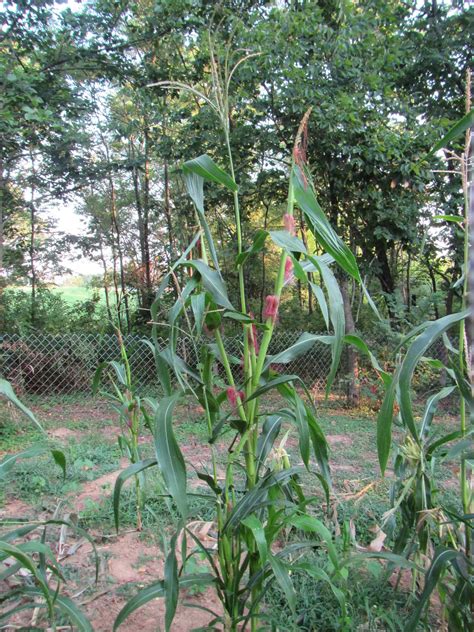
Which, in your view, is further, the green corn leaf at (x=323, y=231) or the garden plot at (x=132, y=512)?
the garden plot at (x=132, y=512)

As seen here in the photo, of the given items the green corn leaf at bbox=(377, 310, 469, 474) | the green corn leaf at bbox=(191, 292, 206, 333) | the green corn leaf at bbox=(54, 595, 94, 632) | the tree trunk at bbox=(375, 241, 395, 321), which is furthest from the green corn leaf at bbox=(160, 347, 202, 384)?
the tree trunk at bbox=(375, 241, 395, 321)

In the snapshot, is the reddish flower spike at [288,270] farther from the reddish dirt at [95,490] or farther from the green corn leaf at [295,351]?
the reddish dirt at [95,490]

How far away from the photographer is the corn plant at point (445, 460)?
0.71m

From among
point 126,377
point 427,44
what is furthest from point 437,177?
point 126,377

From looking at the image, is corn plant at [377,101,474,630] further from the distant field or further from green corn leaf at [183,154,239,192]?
the distant field

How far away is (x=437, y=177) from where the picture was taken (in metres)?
4.67

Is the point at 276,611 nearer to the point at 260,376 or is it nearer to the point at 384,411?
the point at 260,376

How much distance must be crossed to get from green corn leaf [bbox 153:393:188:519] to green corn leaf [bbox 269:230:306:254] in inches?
16.0

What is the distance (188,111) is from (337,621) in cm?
463

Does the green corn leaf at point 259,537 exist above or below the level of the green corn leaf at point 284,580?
above

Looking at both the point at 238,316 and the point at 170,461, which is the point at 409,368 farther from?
the point at 170,461

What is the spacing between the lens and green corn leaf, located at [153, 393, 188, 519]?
76 cm

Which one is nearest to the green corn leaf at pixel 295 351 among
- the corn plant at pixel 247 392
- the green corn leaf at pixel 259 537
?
the corn plant at pixel 247 392

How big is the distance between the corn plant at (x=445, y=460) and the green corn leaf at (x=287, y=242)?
276mm
